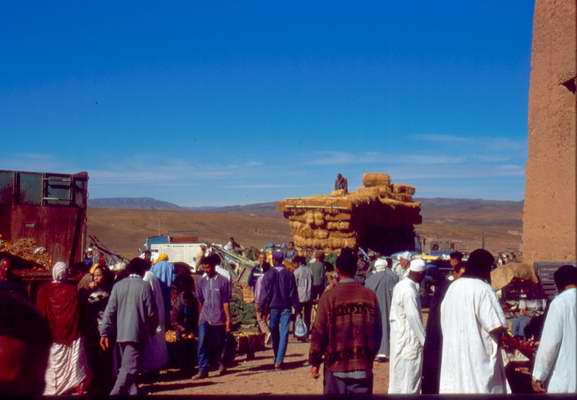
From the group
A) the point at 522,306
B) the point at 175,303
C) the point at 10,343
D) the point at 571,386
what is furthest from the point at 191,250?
the point at 10,343

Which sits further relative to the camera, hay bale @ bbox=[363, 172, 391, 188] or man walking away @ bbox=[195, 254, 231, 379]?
hay bale @ bbox=[363, 172, 391, 188]

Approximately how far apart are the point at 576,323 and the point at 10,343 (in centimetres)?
402

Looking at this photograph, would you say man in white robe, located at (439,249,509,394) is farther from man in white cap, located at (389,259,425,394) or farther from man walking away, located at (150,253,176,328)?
man walking away, located at (150,253,176,328)

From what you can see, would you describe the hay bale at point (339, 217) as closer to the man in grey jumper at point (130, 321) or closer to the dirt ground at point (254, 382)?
the dirt ground at point (254, 382)

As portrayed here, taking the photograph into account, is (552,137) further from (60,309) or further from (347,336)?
(60,309)

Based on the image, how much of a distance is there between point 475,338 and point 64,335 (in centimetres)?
398

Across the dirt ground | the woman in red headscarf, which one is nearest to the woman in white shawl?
the dirt ground

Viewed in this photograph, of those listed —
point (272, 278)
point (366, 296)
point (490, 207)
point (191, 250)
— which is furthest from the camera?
point (490, 207)

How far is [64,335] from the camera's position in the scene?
22.6 feet

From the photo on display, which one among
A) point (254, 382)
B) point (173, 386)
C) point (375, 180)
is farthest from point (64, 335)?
point (375, 180)

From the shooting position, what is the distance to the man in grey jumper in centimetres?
747

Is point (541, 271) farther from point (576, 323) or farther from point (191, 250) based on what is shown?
point (191, 250)

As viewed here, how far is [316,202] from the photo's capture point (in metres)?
18.5

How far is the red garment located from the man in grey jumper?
0.69m
